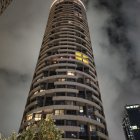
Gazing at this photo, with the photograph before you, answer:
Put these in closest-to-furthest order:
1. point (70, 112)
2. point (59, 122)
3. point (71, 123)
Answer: point (59, 122)
point (71, 123)
point (70, 112)

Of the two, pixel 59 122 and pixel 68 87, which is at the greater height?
pixel 68 87

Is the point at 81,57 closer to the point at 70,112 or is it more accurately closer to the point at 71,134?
the point at 70,112

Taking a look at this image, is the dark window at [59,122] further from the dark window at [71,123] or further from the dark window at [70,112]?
the dark window at [70,112]

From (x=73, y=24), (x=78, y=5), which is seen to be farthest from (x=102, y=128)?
(x=78, y=5)

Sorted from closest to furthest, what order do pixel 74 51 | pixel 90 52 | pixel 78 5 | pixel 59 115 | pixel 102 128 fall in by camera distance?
1. pixel 59 115
2. pixel 102 128
3. pixel 74 51
4. pixel 90 52
5. pixel 78 5

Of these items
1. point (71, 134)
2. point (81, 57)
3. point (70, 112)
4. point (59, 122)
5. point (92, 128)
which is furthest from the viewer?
point (81, 57)

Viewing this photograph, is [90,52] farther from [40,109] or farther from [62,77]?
[40,109]

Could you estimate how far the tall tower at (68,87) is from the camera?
188 feet

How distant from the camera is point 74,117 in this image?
56688 millimetres

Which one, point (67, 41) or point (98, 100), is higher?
point (67, 41)

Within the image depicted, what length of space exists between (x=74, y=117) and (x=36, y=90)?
53.6 ft

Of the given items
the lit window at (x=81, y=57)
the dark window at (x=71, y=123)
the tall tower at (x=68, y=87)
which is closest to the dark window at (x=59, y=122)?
the tall tower at (x=68, y=87)

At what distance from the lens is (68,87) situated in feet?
209

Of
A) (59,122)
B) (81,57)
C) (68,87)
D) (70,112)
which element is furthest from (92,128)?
(81,57)
